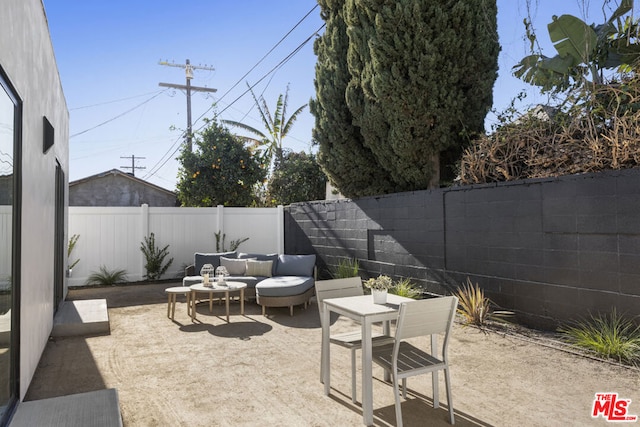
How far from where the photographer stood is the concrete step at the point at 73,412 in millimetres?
2590

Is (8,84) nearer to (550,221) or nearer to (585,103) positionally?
(550,221)

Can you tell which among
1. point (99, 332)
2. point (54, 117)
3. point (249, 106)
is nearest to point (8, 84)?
point (54, 117)

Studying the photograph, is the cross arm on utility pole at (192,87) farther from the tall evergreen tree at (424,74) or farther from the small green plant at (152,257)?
the tall evergreen tree at (424,74)

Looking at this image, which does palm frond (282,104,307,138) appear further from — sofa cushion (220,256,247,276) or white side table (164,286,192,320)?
white side table (164,286,192,320)

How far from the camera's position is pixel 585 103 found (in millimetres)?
5207

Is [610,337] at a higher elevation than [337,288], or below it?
below

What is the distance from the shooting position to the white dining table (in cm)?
292

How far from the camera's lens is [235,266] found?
7840 millimetres

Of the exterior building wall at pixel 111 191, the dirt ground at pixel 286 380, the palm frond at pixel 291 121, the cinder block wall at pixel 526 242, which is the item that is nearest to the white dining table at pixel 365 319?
the dirt ground at pixel 286 380

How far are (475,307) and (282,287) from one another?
276cm

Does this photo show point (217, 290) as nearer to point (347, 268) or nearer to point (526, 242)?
point (347, 268)

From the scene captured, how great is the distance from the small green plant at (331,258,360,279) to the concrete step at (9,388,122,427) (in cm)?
553

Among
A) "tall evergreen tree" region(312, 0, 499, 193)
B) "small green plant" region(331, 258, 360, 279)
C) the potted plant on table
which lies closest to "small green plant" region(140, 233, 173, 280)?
"small green plant" region(331, 258, 360, 279)

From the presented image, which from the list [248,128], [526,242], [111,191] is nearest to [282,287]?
[526,242]
